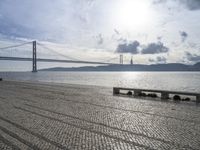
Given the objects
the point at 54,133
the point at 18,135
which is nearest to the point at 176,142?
the point at 54,133

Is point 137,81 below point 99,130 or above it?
below

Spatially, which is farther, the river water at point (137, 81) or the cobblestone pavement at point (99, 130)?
the river water at point (137, 81)

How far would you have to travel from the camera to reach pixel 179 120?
718cm

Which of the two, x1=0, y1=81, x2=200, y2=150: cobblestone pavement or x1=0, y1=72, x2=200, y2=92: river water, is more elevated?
x1=0, y1=81, x2=200, y2=150: cobblestone pavement

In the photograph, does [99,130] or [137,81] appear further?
[137,81]

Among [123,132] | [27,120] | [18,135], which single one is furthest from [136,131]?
[27,120]

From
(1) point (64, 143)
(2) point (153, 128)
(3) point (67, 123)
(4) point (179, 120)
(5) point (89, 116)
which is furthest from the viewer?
(5) point (89, 116)

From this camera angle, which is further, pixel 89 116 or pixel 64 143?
pixel 89 116

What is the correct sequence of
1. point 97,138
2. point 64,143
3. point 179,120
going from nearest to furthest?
point 64,143 → point 97,138 → point 179,120

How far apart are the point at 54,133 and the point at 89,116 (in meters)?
2.33

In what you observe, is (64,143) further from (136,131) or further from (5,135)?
(136,131)

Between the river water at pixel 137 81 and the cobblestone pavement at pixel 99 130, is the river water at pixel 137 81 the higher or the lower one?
the lower one

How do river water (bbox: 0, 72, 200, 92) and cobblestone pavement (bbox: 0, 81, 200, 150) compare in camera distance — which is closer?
cobblestone pavement (bbox: 0, 81, 200, 150)

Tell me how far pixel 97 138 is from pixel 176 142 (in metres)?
1.61
